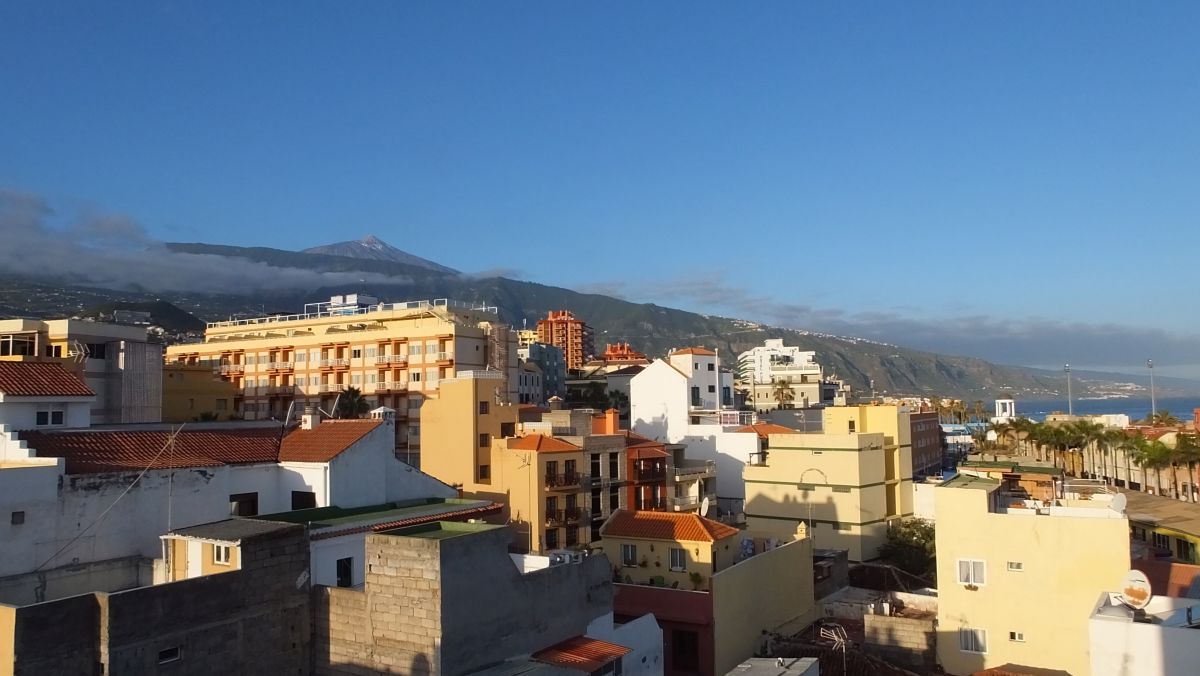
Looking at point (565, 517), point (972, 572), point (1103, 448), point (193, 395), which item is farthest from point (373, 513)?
point (1103, 448)

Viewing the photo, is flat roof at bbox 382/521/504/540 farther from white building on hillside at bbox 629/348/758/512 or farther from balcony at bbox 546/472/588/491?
white building on hillside at bbox 629/348/758/512

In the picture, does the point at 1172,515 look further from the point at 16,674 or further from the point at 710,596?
the point at 16,674

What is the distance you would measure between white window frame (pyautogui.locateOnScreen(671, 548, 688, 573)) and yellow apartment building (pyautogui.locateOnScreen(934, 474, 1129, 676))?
31.2 feet

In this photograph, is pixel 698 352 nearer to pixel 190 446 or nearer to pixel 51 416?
pixel 190 446

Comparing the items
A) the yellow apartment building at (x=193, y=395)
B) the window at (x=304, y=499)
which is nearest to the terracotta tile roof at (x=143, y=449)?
the window at (x=304, y=499)

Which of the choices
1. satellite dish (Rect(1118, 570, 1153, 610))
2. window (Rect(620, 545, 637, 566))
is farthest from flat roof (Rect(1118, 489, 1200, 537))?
satellite dish (Rect(1118, 570, 1153, 610))

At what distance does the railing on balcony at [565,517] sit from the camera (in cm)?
4453

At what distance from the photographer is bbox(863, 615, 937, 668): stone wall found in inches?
1201

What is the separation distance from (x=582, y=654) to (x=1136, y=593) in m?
13.5

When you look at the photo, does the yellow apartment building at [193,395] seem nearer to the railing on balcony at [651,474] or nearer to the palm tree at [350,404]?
the palm tree at [350,404]

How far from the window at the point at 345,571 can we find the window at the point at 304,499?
517cm

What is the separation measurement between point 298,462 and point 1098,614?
76.7 ft

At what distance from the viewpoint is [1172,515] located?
58438mm

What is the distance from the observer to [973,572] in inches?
1168
